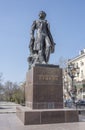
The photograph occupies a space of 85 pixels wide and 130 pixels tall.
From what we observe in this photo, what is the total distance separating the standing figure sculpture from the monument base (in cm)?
267

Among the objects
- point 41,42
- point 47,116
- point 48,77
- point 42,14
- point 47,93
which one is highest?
point 42,14

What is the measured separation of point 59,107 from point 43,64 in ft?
Result: 6.49

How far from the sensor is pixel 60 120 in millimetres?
9859

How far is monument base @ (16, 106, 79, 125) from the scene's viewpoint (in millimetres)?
9500

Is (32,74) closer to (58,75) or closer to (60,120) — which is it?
(58,75)

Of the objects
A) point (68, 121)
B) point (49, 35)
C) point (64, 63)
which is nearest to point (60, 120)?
point (68, 121)

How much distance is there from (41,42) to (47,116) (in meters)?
3.80

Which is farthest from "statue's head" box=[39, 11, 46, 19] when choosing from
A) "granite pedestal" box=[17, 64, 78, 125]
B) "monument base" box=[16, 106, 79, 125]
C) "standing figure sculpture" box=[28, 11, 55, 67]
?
"monument base" box=[16, 106, 79, 125]

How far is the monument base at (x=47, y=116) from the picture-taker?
31.2 feet

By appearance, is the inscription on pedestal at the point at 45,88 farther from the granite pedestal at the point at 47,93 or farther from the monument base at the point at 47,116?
the monument base at the point at 47,116

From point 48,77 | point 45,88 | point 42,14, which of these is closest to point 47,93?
point 45,88

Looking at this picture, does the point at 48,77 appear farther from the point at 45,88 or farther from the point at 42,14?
the point at 42,14

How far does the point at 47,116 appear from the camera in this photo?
9664 mm

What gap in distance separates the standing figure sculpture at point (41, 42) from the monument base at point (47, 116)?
2.67 meters
